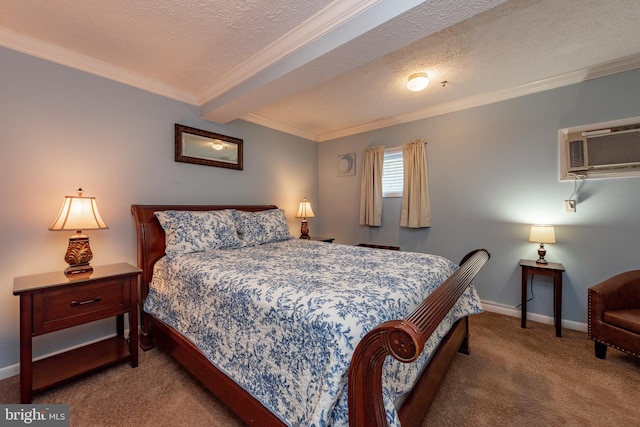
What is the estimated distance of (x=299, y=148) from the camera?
13.7 feet

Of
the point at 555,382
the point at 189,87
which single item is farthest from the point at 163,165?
the point at 555,382

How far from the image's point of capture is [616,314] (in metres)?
1.90

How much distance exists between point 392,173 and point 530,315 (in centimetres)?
228

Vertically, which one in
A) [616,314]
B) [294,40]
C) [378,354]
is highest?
[294,40]

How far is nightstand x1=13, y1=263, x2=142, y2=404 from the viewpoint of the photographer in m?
1.53

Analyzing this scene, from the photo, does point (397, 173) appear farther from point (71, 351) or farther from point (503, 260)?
point (71, 351)

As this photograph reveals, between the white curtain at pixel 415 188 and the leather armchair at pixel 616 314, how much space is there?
5.42ft

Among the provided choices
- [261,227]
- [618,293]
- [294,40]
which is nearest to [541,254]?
[618,293]

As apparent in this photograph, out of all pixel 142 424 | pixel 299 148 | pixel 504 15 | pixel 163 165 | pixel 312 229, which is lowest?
pixel 142 424

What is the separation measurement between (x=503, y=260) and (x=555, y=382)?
137 centimetres

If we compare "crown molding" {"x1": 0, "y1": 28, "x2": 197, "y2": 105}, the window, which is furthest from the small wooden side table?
"crown molding" {"x1": 0, "y1": 28, "x2": 197, "y2": 105}

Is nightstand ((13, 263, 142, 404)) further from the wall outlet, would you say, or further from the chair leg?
the wall outlet

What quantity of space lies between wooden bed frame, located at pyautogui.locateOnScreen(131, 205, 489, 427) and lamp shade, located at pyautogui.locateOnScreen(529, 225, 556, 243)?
2.93 ft

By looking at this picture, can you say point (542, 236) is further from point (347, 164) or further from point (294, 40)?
point (294, 40)
